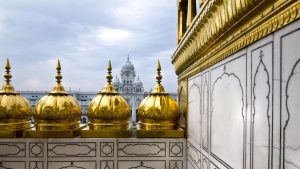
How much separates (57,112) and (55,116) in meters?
0.05

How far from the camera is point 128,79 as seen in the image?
78.3ft

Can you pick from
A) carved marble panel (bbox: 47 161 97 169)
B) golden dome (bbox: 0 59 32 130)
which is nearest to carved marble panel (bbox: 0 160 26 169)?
carved marble panel (bbox: 47 161 97 169)

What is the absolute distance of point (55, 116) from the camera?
3.40m

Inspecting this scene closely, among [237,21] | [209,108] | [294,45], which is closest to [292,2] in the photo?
[294,45]

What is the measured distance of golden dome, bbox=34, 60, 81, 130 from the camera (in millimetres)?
3404

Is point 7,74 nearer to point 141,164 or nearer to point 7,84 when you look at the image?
point 7,84

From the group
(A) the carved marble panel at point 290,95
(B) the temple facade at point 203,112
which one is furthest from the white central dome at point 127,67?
(A) the carved marble panel at point 290,95

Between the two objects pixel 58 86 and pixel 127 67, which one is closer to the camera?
pixel 58 86

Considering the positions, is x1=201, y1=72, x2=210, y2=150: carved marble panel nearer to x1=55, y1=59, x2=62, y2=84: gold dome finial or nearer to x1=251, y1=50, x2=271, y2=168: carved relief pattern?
x1=251, y1=50, x2=271, y2=168: carved relief pattern

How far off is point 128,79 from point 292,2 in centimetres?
2287

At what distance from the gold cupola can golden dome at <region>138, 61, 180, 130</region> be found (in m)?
0.79

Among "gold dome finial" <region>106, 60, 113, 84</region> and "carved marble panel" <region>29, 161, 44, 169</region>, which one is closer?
"carved marble panel" <region>29, 161, 44, 169</region>

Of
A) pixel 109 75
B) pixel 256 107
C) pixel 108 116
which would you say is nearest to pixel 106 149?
pixel 108 116

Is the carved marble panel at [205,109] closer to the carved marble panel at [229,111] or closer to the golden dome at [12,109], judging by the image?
the carved marble panel at [229,111]
